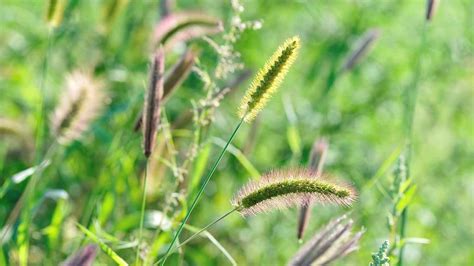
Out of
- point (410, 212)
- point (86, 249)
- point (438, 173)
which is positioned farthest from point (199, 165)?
point (438, 173)

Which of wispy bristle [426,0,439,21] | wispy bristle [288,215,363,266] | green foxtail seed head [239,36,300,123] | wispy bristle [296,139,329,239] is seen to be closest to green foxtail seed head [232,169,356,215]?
green foxtail seed head [239,36,300,123]

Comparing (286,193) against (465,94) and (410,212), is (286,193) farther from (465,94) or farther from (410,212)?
(465,94)

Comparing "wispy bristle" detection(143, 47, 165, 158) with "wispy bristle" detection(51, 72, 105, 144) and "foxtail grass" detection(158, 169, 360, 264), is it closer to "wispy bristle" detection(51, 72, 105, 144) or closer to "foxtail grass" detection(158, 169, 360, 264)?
"foxtail grass" detection(158, 169, 360, 264)

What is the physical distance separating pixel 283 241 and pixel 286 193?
2243 mm

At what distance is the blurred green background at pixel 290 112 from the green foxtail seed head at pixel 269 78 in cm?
157

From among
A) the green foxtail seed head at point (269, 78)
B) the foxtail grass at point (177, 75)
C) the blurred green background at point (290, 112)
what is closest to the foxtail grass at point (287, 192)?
the green foxtail seed head at point (269, 78)

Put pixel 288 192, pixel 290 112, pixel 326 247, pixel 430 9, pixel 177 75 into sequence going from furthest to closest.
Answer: pixel 290 112 → pixel 430 9 → pixel 177 75 → pixel 326 247 → pixel 288 192

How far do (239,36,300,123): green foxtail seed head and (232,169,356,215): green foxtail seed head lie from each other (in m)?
0.15

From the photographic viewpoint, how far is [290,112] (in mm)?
3775

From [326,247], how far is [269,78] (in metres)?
0.49

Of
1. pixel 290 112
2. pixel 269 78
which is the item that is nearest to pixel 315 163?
pixel 269 78

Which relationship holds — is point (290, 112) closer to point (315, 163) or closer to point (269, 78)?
point (315, 163)

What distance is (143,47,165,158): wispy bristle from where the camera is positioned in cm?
231

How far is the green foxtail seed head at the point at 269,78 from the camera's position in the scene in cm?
202
